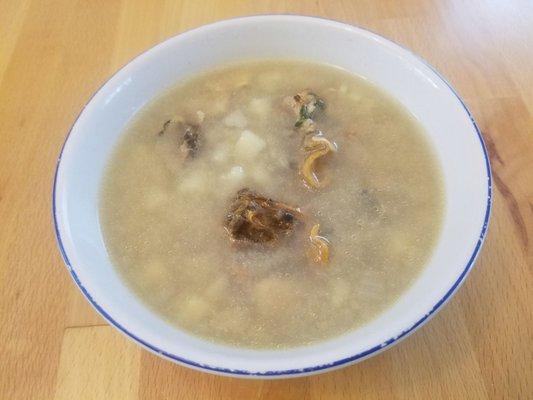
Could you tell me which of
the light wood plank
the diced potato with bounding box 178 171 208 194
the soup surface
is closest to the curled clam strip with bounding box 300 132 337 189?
the soup surface

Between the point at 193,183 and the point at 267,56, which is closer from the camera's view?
the point at 193,183

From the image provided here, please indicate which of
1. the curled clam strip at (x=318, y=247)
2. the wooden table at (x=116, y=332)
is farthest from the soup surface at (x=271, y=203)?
the wooden table at (x=116, y=332)

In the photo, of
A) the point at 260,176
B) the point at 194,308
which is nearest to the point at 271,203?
the point at 260,176

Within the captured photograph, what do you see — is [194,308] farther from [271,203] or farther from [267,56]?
[267,56]

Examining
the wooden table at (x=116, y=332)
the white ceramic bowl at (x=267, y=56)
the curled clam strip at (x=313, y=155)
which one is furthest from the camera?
the curled clam strip at (x=313, y=155)

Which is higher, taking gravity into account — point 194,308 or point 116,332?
Answer: point 194,308

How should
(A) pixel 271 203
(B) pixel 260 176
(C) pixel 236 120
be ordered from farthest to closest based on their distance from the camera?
(C) pixel 236 120, (B) pixel 260 176, (A) pixel 271 203

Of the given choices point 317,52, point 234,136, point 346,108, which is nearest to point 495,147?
point 346,108

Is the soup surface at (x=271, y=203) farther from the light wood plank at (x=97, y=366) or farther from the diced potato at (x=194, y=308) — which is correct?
the light wood plank at (x=97, y=366)

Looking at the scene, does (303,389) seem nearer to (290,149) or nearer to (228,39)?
(290,149)
